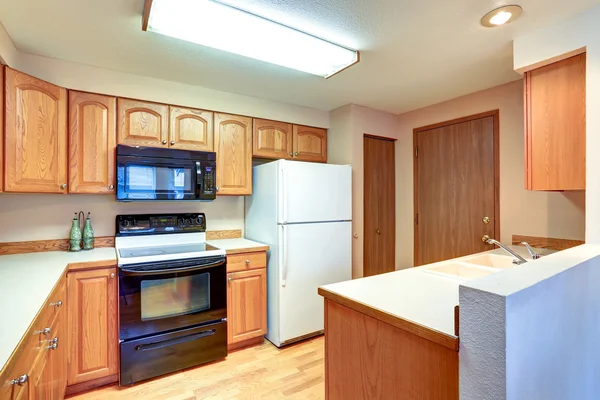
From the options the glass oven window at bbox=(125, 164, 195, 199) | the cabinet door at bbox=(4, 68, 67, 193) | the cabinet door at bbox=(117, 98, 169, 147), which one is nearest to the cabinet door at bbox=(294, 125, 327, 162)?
the glass oven window at bbox=(125, 164, 195, 199)

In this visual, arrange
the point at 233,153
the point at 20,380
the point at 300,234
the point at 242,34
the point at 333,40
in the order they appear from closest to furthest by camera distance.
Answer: the point at 20,380
the point at 242,34
the point at 333,40
the point at 300,234
the point at 233,153

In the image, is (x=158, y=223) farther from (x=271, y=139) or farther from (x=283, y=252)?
(x=271, y=139)

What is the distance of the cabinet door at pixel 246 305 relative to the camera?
250 centimetres

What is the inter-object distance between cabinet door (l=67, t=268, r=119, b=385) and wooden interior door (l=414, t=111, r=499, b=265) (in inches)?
111

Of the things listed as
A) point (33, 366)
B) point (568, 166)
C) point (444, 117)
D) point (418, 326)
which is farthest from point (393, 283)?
point (444, 117)

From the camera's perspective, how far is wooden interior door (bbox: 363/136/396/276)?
335 cm

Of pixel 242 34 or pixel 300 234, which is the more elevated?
pixel 242 34

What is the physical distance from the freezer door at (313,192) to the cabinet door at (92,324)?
4.30ft

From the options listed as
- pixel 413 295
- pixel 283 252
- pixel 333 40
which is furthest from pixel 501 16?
pixel 283 252

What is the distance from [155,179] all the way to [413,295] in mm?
2012

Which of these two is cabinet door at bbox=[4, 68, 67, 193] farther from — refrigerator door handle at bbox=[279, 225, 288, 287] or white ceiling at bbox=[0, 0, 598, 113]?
refrigerator door handle at bbox=[279, 225, 288, 287]

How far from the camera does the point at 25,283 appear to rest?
4.84 ft

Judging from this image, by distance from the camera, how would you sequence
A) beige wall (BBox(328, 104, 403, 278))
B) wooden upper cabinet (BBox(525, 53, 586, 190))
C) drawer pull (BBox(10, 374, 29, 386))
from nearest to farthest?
drawer pull (BBox(10, 374, 29, 386))
wooden upper cabinet (BBox(525, 53, 586, 190))
beige wall (BBox(328, 104, 403, 278))

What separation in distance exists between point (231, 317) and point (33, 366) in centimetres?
149
